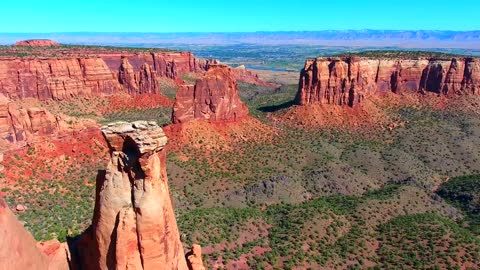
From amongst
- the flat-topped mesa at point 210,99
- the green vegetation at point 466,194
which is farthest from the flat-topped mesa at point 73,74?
the green vegetation at point 466,194

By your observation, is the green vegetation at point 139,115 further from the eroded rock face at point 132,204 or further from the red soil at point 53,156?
the eroded rock face at point 132,204

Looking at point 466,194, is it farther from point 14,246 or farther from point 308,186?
point 14,246

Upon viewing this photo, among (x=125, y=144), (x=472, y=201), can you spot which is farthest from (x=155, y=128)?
(x=472, y=201)

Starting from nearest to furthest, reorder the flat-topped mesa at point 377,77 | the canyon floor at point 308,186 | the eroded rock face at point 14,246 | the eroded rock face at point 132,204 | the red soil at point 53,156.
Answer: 1. the eroded rock face at point 14,246
2. the eroded rock face at point 132,204
3. the canyon floor at point 308,186
4. the red soil at point 53,156
5. the flat-topped mesa at point 377,77

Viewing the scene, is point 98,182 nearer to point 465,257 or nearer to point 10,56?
point 465,257

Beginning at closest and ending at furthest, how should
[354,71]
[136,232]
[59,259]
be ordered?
[136,232] < [59,259] < [354,71]

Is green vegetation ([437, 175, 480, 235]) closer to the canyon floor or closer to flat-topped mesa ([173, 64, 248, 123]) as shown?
the canyon floor
